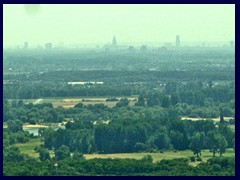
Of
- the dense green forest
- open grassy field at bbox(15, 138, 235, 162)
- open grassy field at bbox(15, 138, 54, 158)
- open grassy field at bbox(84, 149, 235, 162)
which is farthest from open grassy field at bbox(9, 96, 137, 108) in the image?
open grassy field at bbox(84, 149, 235, 162)

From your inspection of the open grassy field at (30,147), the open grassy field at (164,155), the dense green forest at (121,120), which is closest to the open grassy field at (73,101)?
the dense green forest at (121,120)

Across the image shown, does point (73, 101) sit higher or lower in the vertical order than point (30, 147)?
higher

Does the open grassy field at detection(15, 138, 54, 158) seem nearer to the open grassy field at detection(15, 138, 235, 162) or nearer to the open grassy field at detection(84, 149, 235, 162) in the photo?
the open grassy field at detection(15, 138, 235, 162)

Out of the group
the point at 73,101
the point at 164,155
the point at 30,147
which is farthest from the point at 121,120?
the point at 73,101

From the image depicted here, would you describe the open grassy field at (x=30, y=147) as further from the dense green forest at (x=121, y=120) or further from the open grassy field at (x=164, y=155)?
the open grassy field at (x=164, y=155)

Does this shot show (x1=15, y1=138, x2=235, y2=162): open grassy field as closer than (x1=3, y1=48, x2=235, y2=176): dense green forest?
No

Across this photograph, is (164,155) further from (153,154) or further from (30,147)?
(30,147)

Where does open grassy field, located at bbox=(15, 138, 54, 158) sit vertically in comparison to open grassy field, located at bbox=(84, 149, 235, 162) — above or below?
above

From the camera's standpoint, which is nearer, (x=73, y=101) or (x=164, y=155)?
(x=164, y=155)

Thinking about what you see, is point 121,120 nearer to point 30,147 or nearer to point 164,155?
point 30,147

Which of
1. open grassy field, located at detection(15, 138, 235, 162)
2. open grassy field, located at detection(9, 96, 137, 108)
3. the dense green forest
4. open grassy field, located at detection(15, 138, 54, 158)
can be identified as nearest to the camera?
the dense green forest

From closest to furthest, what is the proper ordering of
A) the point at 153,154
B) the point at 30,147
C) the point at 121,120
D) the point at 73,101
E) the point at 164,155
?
the point at 164,155
the point at 153,154
the point at 30,147
the point at 121,120
the point at 73,101

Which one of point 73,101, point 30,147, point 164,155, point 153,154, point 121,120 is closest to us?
point 164,155
